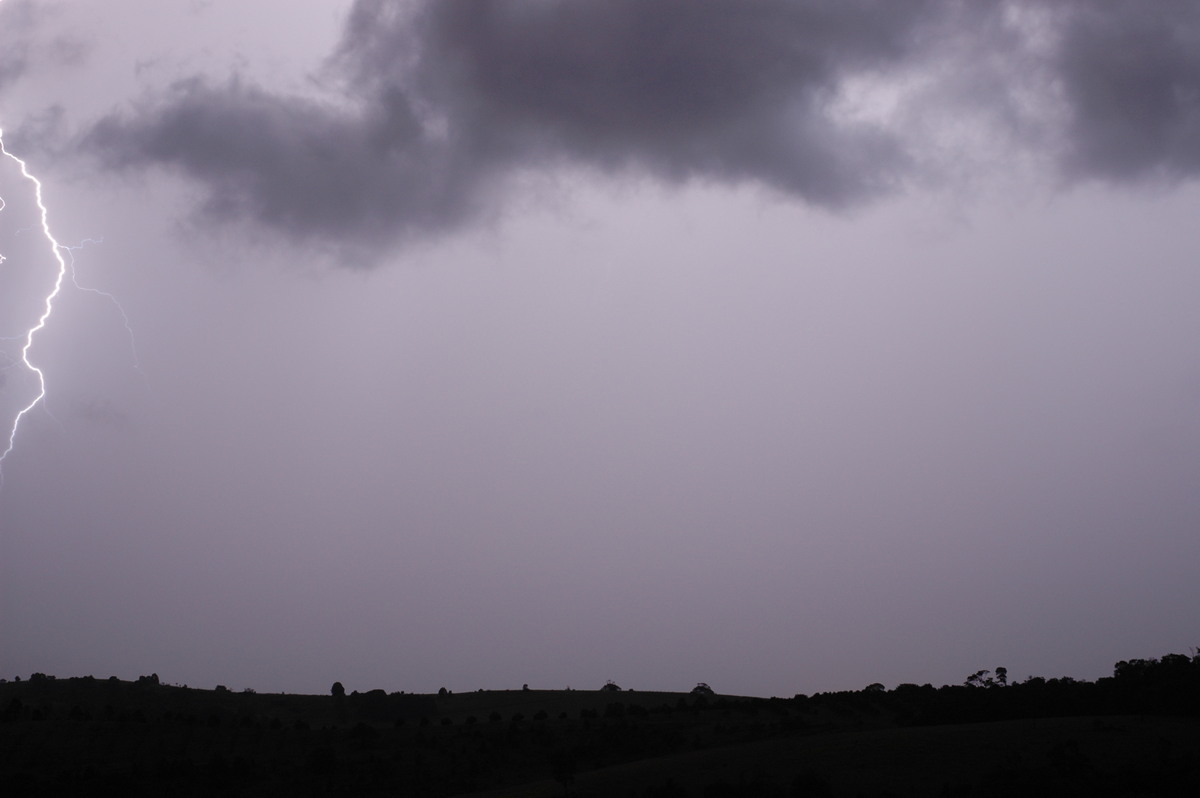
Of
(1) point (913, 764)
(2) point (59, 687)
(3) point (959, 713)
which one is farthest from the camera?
(2) point (59, 687)

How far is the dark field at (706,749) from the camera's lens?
54.4 meters

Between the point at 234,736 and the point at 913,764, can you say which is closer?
the point at 913,764

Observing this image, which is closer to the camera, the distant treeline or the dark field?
the dark field

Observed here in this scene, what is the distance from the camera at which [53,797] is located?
196 ft

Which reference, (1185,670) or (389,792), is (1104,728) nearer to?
(1185,670)

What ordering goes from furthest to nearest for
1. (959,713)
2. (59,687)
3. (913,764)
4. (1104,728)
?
1. (59,687)
2. (959,713)
3. (1104,728)
4. (913,764)

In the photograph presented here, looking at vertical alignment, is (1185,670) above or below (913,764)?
above

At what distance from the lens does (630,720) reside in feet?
265

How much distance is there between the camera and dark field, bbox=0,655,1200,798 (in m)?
54.4

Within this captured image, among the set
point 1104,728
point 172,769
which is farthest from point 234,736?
point 1104,728

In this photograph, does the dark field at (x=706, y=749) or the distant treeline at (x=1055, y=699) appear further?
the distant treeline at (x=1055, y=699)

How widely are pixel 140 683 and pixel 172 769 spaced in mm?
53234

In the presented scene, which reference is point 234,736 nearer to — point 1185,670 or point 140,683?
point 140,683

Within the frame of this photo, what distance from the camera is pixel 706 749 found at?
6931cm
